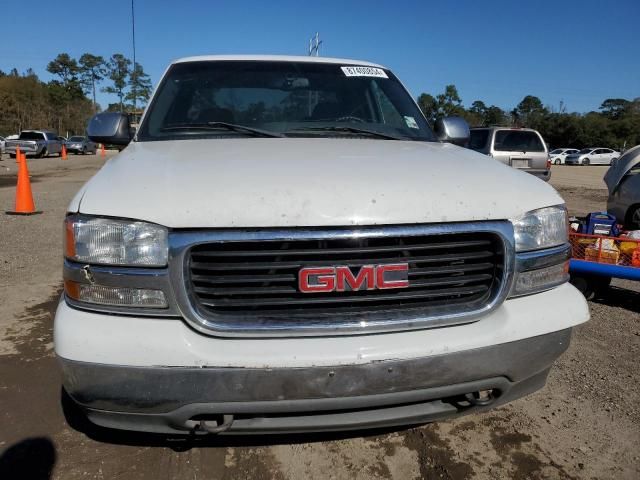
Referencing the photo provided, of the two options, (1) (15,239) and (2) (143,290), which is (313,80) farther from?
(1) (15,239)

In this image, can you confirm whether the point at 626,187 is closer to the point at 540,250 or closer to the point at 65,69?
the point at 540,250

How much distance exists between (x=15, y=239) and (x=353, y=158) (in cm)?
661

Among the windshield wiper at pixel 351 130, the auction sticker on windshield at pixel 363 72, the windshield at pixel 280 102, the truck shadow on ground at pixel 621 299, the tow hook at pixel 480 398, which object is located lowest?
the truck shadow on ground at pixel 621 299

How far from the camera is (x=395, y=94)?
12.1ft

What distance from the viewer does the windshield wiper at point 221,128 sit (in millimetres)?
2881

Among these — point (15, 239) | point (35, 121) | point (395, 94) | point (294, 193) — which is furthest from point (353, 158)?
point (35, 121)

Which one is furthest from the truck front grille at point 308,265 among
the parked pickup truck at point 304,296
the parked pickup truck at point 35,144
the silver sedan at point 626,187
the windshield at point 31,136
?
the windshield at point 31,136

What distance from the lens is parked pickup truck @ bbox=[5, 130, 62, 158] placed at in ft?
105

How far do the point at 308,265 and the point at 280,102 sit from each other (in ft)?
5.88

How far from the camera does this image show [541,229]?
2107mm

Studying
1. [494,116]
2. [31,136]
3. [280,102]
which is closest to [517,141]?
[280,102]

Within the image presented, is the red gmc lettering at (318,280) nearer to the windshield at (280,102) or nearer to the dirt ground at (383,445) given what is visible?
the dirt ground at (383,445)

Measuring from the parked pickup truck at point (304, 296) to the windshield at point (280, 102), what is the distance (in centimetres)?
91

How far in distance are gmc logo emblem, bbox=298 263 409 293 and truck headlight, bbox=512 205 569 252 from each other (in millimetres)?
506
